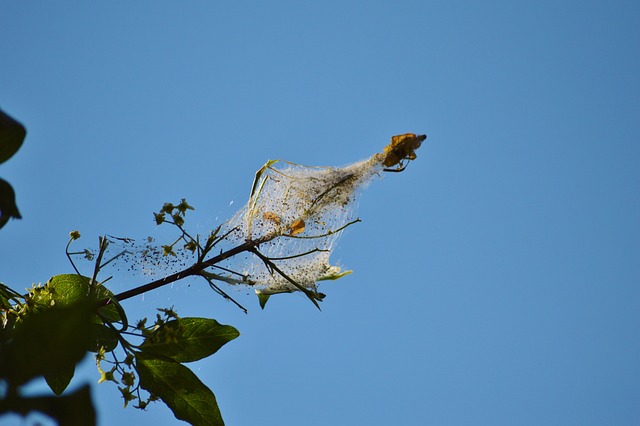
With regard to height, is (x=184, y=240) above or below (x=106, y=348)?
above

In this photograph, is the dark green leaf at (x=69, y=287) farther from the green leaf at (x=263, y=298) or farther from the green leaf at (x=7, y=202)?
the green leaf at (x=7, y=202)

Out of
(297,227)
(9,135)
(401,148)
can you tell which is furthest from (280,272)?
(9,135)

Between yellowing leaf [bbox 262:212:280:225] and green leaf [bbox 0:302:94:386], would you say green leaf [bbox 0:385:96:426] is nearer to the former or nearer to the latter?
green leaf [bbox 0:302:94:386]

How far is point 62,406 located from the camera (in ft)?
2.38

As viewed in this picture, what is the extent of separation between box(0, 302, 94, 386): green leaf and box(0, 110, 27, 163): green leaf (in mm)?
583

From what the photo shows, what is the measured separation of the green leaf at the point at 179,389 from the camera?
2141mm

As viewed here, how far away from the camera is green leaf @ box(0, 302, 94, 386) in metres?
0.70

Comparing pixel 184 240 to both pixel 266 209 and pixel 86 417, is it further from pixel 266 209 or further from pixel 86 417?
pixel 86 417

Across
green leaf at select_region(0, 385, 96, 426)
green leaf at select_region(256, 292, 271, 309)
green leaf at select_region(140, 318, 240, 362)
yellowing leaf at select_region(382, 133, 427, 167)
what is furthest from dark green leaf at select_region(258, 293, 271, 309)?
green leaf at select_region(0, 385, 96, 426)

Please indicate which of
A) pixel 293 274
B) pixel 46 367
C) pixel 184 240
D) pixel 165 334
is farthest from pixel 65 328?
pixel 293 274

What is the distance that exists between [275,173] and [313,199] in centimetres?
17

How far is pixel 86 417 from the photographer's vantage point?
753 mm

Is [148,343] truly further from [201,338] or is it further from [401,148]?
[401,148]

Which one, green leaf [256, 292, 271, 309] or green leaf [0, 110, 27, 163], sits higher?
green leaf [256, 292, 271, 309]
